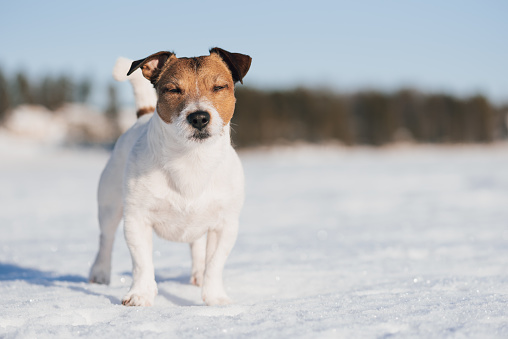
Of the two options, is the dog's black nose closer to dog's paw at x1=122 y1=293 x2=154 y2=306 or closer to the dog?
the dog

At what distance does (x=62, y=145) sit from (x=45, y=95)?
8621mm

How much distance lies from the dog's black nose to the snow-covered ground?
1.13 metres

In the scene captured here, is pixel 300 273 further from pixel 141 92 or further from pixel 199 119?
pixel 141 92

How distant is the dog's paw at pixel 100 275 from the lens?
438 centimetres

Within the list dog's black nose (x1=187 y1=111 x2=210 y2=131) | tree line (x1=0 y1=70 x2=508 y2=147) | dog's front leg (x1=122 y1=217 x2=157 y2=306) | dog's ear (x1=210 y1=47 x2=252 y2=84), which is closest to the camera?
dog's black nose (x1=187 y1=111 x2=210 y2=131)

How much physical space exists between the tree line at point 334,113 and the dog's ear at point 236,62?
36.3 m

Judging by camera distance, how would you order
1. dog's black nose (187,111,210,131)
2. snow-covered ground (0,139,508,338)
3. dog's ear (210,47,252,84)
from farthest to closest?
1. dog's ear (210,47,252,84)
2. dog's black nose (187,111,210,131)
3. snow-covered ground (0,139,508,338)

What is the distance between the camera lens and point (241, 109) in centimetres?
4325

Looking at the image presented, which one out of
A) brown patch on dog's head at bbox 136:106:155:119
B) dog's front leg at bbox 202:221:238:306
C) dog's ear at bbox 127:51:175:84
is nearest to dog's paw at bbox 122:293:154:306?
dog's front leg at bbox 202:221:238:306

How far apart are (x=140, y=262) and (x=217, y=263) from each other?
1.79ft

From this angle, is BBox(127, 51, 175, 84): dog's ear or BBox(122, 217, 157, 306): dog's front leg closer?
BBox(122, 217, 157, 306): dog's front leg

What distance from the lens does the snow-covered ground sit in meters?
2.53

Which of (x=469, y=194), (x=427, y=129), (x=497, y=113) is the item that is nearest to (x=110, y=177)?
(x=469, y=194)

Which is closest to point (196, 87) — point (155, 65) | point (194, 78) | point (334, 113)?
point (194, 78)
